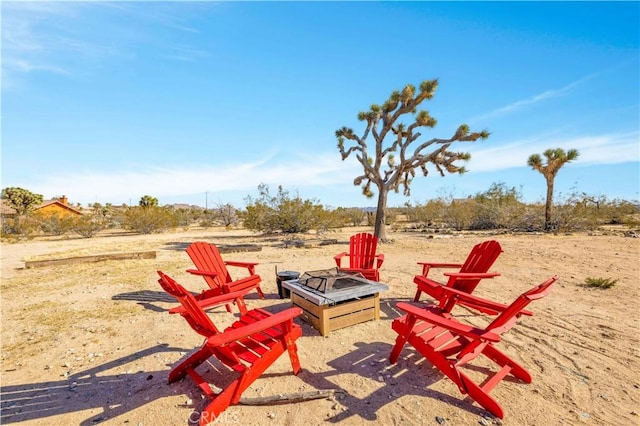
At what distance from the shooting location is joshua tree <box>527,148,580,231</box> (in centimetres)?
1410

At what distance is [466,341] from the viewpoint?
266cm

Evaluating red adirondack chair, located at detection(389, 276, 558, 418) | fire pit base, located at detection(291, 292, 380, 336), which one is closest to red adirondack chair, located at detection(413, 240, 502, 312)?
red adirondack chair, located at detection(389, 276, 558, 418)

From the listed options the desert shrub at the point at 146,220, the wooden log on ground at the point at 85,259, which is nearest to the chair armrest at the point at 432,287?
the wooden log on ground at the point at 85,259

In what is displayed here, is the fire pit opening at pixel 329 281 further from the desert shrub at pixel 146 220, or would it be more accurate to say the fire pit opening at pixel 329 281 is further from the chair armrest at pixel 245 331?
the desert shrub at pixel 146 220

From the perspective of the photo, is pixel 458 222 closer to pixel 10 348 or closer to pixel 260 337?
pixel 260 337

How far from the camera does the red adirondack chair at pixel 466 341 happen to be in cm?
213

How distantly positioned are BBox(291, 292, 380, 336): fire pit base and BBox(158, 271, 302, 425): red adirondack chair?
2.58ft

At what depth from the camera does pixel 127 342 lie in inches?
134

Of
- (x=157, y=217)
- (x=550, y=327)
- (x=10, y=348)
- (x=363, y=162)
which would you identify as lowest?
(x=10, y=348)

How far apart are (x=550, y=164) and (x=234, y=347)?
711 inches

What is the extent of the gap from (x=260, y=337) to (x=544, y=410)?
7.54 ft

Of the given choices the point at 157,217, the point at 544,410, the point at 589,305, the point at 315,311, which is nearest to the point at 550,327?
the point at 589,305

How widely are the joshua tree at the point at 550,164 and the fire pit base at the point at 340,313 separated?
14.5 m

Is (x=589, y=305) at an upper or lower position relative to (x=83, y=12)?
lower
